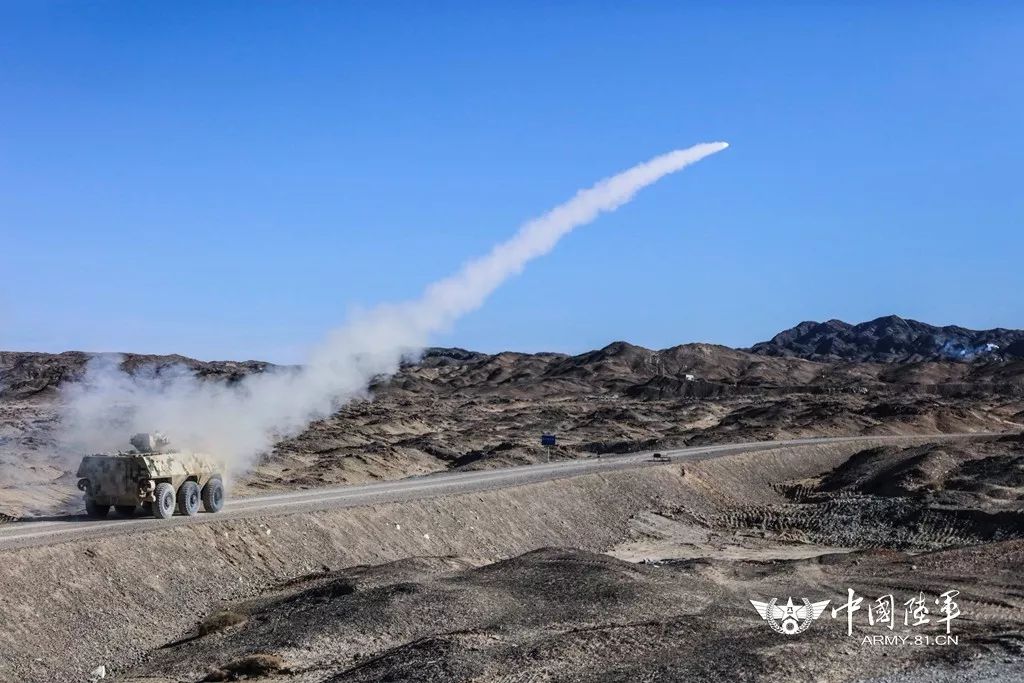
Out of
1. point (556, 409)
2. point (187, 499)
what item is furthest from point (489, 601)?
point (556, 409)

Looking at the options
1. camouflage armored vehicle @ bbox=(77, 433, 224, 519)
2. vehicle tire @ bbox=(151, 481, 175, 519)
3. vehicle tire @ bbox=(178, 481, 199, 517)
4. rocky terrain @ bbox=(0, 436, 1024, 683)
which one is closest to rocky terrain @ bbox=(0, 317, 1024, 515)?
camouflage armored vehicle @ bbox=(77, 433, 224, 519)

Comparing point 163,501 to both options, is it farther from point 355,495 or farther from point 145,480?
point 355,495

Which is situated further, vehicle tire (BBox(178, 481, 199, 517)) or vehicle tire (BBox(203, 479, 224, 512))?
vehicle tire (BBox(203, 479, 224, 512))

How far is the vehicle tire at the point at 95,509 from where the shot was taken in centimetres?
3338

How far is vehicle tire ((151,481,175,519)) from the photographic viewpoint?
108 ft

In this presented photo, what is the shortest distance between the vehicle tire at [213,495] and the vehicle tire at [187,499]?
66 centimetres

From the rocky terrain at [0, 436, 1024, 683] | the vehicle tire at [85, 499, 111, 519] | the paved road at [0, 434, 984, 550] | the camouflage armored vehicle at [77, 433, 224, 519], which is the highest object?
the camouflage armored vehicle at [77, 433, 224, 519]

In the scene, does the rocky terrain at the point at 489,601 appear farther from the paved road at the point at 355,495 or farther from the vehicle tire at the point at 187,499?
the vehicle tire at the point at 187,499

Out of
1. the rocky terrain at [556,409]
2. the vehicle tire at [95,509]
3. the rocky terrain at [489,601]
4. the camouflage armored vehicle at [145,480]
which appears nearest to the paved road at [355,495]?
the vehicle tire at [95,509]

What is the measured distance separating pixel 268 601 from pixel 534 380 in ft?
425

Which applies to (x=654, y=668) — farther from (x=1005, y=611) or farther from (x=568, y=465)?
(x=568, y=465)

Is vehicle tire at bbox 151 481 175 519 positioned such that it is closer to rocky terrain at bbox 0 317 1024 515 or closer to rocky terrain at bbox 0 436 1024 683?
rocky terrain at bbox 0 436 1024 683

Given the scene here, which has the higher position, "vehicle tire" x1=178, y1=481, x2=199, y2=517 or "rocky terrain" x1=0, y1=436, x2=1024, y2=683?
"vehicle tire" x1=178, y1=481, x2=199, y2=517

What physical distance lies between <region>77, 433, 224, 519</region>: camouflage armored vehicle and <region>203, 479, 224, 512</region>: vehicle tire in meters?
0.25
